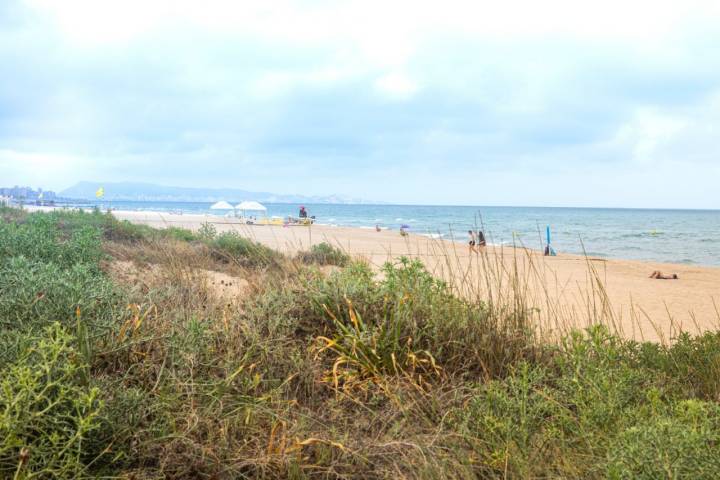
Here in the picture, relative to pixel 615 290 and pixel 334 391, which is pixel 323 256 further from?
pixel 334 391

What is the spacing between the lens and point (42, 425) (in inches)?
86.0

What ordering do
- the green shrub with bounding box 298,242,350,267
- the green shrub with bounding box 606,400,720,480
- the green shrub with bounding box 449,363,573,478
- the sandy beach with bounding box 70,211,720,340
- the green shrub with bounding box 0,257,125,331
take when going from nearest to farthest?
the green shrub with bounding box 606,400,720,480
the green shrub with bounding box 449,363,573,478
the green shrub with bounding box 0,257,125,331
the sandy beach with bounding box 70,211,720,340
the green shrub with bounding box 298,242,350,267

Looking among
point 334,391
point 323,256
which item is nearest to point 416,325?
point 334,391

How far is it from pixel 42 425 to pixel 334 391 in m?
1.73

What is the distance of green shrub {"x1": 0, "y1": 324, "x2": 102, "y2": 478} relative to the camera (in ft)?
6.50

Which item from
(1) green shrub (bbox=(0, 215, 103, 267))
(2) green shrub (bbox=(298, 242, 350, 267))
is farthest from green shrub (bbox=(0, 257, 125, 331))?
(2) green shrub (bbox=(298, 242, 350, 267))

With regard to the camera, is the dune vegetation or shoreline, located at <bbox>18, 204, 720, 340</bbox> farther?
shoreline, located at <bbox>18, 204, 720, 340</bbox>

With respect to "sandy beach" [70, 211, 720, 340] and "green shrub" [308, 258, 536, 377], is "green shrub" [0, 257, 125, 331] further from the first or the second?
"sandy beach" [70, 211, 720, 340]

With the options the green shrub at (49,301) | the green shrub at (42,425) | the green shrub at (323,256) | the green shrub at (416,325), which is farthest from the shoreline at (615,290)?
the green shrub at (42,425)

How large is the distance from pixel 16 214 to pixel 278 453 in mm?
14442

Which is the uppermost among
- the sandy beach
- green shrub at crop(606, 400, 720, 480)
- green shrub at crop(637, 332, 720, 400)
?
green shrub at crop(606, 400, 720, 480)

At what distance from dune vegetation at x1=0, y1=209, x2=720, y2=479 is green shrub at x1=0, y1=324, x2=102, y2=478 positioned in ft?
0.04

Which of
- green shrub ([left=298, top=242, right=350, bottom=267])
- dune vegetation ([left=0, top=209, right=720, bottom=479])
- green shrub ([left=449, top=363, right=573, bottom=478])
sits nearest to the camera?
dune vegetation ([left=0, top=209, right=720, bottom=479])

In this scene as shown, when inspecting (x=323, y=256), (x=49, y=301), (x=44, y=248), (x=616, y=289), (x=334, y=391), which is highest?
(x=44, y=248)
